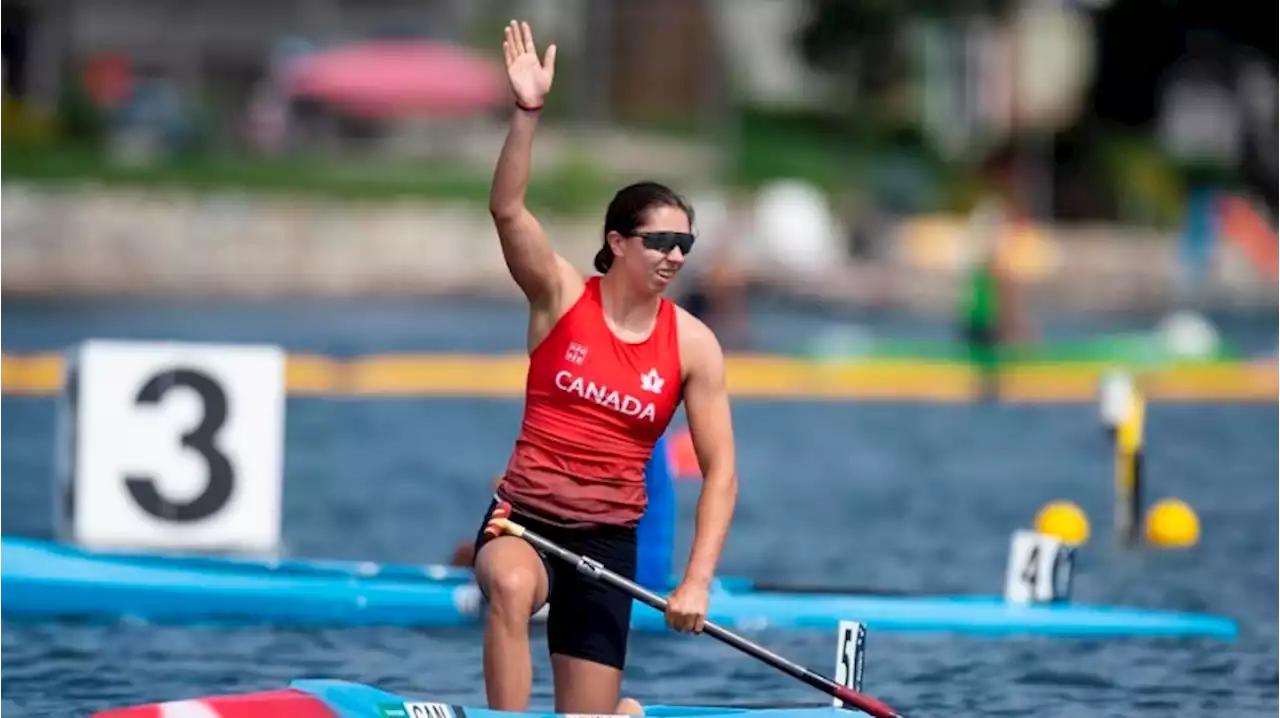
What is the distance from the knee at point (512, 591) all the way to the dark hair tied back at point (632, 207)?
103 cm

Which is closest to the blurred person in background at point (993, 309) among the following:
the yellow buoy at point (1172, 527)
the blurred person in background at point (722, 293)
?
the blurred person in background at point (722, 293)

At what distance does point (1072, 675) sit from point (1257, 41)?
32.6 m

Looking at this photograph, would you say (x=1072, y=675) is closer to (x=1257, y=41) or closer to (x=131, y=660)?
(x=131, y=660)

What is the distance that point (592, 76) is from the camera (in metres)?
47.2

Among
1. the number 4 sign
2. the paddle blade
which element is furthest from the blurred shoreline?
the paddle blade

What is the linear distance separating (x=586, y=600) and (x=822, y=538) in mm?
8006

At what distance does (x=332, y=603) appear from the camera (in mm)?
12273

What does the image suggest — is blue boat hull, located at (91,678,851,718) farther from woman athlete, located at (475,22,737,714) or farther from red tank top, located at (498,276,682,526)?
red tank top, located at (498,276,682,526)

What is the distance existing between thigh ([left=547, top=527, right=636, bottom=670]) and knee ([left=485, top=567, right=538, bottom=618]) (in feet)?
1.02

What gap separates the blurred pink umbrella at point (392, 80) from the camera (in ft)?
139

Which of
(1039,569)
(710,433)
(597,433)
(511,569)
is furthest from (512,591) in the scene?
(1039,569)

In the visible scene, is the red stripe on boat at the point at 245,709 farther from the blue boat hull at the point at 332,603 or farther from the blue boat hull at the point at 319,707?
the blue boat hull at the point at 332,603

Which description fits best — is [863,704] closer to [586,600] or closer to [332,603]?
[586,600]

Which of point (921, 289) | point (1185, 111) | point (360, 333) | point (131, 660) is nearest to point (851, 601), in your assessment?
point (131, 660)
